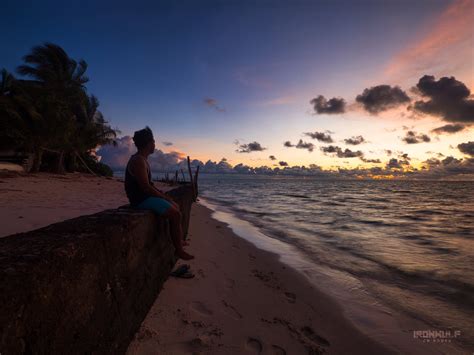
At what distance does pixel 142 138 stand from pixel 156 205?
3.71 ft

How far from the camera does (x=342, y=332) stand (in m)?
3.64

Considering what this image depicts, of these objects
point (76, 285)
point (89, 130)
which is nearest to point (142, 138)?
point (76, 285)

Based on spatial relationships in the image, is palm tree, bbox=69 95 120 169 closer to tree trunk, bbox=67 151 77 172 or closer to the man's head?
tree trunk, bbox=67 151 77 172

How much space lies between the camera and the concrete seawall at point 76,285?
49.4 inches

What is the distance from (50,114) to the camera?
22.5 m

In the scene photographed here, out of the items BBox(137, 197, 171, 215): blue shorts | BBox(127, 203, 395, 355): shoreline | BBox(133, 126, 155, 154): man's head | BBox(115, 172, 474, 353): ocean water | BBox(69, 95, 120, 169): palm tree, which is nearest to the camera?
BBox(127, 203, 395, 355): shoreline

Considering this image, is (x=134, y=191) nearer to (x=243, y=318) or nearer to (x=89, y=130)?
(x=243, y=318)

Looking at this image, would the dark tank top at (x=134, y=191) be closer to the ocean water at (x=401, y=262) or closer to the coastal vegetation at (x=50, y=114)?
the ocean water at (x=401, y=262)

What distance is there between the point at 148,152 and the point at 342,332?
12.4ft

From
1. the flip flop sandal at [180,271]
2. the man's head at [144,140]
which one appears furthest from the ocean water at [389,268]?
the man's head at [144,140]

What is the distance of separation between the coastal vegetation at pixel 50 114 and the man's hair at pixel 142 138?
22.8 m

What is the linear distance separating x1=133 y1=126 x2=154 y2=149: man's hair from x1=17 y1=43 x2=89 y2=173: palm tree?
23654 mm

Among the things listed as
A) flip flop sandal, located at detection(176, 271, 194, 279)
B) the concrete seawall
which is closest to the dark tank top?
the concrete seawall

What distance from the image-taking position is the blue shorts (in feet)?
11.2
